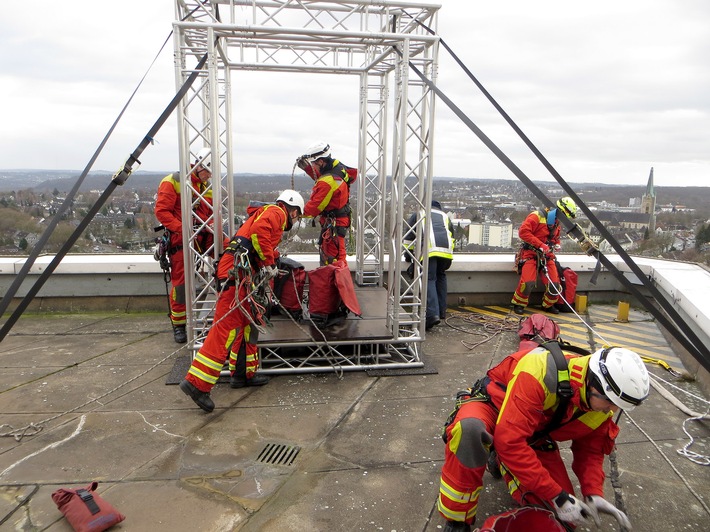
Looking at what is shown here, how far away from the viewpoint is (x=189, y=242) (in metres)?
5.55

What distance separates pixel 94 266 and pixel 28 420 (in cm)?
376

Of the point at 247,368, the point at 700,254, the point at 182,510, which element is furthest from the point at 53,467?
the point at 700,254

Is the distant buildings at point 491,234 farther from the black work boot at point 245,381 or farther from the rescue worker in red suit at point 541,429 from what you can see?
the rescue worker in red suit at point 541,429

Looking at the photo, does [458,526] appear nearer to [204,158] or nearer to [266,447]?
[266,447]

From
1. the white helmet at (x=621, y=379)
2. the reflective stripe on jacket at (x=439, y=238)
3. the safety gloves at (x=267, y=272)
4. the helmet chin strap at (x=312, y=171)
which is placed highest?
the helmet chin strap at (x=312, y=171)

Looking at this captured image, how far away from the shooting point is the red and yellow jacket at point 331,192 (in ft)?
21.5

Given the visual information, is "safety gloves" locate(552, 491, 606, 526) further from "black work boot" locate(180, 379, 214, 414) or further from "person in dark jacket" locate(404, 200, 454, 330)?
"person in dark jacket" locate(404, 200, 454, 330)

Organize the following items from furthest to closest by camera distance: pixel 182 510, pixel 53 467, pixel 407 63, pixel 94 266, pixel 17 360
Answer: pixel 94 266
pixel 17 360
pixel 407 63
pixel 53 467
pixel 182 510

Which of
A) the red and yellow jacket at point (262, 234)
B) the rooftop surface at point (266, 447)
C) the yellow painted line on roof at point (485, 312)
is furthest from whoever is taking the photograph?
the yellow painted line on roof at point (485, 312)

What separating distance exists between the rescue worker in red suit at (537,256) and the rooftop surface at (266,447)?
207 centimetres

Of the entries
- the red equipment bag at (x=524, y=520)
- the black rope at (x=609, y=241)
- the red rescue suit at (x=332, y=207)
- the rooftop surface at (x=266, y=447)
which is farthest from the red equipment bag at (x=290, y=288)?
the red equipment bag at (x=524, y=520)

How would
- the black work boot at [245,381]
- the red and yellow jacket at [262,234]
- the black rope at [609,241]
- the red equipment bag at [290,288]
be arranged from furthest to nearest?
1. the red equipment bag at [290,288]
2. the black work boot at [245,381]
3. the red and yellow jacket at [262,234]
4. the black rope at [609,241]

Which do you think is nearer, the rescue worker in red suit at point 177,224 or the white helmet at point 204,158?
the white helmet at point 204,158

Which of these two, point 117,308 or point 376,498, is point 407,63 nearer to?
point 376,498
